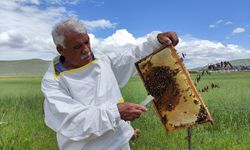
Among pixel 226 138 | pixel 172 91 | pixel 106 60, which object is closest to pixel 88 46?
pixel 106 60

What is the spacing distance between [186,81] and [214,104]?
819 cm

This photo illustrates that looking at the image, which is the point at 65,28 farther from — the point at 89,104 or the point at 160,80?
the point at 160,80

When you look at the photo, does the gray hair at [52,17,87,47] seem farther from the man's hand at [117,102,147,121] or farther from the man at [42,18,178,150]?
the man's hand at [117,102,147,121]

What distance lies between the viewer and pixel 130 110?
2740mm

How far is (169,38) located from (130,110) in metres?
0.79

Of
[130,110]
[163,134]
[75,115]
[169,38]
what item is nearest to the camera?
[130,110]

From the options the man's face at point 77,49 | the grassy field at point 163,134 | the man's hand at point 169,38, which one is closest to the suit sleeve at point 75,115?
the man's face at point 77,49

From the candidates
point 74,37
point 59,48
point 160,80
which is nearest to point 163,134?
point 160,80

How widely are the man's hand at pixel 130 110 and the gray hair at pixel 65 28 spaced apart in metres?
0.72

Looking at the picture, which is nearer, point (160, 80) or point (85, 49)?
point (85, 49)

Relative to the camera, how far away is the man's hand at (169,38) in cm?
318

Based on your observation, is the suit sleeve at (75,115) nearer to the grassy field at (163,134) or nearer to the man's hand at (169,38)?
the man's hand at (169,38)

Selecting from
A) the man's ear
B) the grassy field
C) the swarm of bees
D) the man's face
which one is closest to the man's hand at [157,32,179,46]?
the swarm of bees

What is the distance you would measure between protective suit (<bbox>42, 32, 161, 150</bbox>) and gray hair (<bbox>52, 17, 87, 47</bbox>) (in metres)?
0.25
